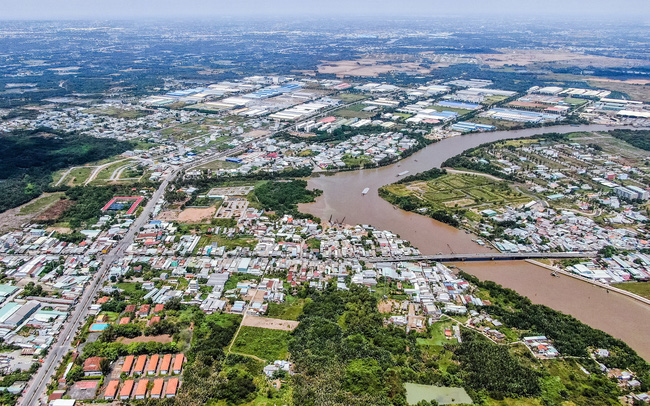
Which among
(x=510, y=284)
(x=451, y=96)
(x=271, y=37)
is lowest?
(x=510, y=284)

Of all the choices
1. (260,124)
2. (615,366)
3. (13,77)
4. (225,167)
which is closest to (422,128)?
(260,124)

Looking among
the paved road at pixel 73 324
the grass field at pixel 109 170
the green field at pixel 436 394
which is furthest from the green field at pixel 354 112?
the green field at pixel 436 394

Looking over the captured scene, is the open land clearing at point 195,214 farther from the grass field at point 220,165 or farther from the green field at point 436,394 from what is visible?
the green field at point 436,394

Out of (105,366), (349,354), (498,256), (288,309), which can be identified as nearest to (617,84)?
(498,256)

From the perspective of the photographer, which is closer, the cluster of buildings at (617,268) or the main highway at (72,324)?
the main highway at (72,324)

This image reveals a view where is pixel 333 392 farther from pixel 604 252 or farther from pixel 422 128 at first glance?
pixel 422 128

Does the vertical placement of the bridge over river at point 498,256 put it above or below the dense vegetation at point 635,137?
below

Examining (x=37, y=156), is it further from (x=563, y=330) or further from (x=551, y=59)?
(x=551, y=59)
